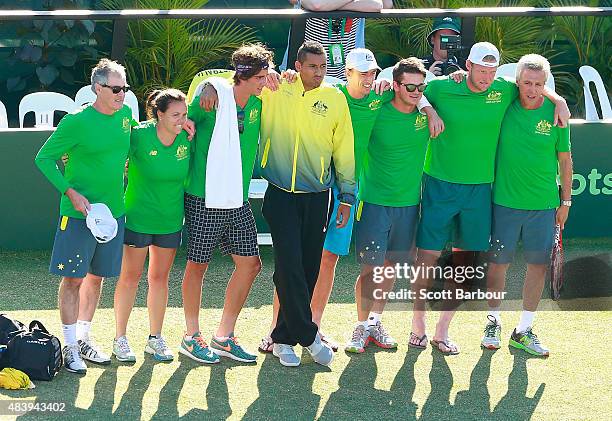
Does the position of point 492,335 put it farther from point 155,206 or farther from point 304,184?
point 155,206

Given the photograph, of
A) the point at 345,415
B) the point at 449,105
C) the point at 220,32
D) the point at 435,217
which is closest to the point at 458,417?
the point at 345,415

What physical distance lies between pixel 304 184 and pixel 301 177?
0.15ft

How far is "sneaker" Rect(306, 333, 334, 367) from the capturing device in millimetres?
7078

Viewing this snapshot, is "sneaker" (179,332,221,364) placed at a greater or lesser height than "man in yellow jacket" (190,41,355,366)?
lesser

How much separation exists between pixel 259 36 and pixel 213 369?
5.59 metres

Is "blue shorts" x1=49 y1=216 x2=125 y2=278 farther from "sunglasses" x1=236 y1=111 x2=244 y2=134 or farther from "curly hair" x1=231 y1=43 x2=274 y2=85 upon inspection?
"curly hair" x1=231 y1=43 x2=274 y2=85

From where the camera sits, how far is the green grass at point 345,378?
21.1 feet

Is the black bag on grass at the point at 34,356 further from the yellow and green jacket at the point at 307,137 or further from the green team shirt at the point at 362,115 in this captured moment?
the green team shirt at the point at 362,115

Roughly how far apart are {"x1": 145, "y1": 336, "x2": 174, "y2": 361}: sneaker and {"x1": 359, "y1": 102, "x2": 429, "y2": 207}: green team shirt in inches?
59.8

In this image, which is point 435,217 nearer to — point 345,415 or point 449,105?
point 449,105

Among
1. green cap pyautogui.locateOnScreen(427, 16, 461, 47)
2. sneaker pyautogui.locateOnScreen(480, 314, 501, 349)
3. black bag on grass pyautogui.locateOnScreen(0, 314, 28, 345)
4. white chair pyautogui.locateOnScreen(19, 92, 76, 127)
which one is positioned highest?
green cap pyautogui.locateOnScreen(427, 16, 461, 47)

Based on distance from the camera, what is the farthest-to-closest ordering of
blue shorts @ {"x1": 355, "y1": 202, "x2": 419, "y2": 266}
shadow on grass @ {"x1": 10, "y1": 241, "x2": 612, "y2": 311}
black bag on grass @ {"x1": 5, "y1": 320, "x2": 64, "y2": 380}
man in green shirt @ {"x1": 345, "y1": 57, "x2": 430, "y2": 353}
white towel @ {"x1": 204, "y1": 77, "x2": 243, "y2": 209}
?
shadow on grass @ {"x1": 10, "y1": 241, "x2": 612, "y2": 311} < blue shorts @ {"x1": 355, "y1": 202, "x2": 419, "y2": 266} < man in green shirt @ {"x1": 345, "y1": 57, "x2": 430, "y2": 353} < white towel @ {"x1": 204, "y1": 77, "x2": 243, "y2": 209} < black bag on grass @ {"x1": 5, "y1": 320, "x2": 64, "y2": 380}

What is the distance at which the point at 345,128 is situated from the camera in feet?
23.0

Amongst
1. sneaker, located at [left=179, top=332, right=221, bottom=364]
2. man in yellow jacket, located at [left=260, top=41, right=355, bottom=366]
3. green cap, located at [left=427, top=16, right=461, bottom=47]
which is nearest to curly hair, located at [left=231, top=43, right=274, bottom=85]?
man in yellow jacket, located at [left=260, top=41, right=355, bottom=366]
